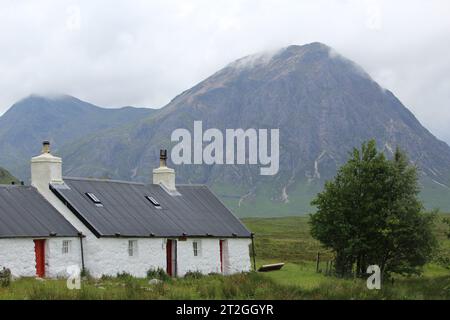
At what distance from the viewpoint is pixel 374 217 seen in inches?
1834

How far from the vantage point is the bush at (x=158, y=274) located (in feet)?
140

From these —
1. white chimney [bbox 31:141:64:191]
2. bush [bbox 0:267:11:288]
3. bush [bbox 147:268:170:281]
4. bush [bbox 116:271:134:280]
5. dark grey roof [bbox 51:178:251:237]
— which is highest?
white chimney [bbox 31:141:64:191]

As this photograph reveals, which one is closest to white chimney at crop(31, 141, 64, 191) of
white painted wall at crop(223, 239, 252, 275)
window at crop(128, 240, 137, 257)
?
window at crop(128, 240, 137, 257)

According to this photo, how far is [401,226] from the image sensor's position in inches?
1827

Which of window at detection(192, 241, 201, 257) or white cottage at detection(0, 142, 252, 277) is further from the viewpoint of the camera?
window at detection(192, 241, 201, 257)

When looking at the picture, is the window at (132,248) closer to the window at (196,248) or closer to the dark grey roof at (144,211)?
the dark grey roof at (144,211)

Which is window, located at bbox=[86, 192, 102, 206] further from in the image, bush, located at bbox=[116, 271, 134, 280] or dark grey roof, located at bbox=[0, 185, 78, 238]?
bush, located at bbox=[116, 271, 134, 280]

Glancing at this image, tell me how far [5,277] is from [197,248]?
48.5 feet

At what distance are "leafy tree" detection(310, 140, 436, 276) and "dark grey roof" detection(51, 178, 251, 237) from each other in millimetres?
6012

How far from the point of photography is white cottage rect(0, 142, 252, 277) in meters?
39.9

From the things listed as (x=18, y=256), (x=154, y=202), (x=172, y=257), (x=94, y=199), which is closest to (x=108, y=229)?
(x=94, y=199)
